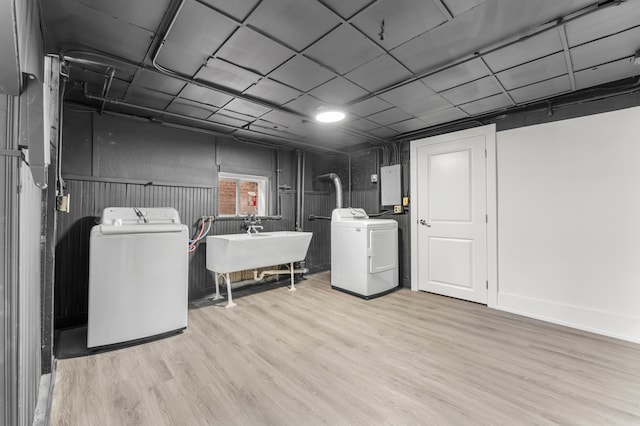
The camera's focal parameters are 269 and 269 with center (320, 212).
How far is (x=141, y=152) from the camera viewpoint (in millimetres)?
3188

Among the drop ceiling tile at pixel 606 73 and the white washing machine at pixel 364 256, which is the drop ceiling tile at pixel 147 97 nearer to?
the white washing machine at pixel 364 256

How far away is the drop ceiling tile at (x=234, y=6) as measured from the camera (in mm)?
1529

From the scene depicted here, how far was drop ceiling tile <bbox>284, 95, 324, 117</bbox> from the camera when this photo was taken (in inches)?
111

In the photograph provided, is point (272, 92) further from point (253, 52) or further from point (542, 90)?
point (542, 90)

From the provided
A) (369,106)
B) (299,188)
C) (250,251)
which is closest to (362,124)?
(369,106)

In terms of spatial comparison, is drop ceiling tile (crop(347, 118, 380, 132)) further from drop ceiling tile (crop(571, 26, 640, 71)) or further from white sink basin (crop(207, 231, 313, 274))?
drop ceiling tile (crop(571, 26, 640, 71))

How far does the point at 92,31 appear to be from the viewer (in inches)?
68.9

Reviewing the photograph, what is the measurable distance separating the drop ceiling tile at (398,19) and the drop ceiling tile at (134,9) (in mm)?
1155

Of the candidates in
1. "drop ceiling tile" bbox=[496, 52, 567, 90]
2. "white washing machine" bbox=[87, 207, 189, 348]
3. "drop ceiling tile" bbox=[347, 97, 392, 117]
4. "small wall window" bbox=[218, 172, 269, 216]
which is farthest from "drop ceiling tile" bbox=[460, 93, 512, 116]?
"white washing machine" bbox=[87, 207, 189, 348]

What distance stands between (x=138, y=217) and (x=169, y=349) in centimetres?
144

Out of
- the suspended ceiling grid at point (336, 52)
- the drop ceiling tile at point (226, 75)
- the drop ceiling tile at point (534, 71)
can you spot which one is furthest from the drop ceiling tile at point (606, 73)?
the drop ceiling tile at point (226, 75)

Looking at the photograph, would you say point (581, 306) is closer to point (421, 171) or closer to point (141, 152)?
point (421, 171)

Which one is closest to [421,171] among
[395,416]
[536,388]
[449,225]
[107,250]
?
[449,225]

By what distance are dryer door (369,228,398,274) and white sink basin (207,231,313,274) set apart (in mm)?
982
